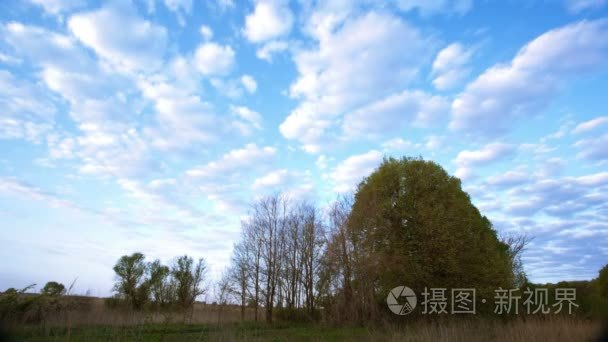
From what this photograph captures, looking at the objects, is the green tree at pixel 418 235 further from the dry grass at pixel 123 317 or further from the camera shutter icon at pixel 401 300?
the dry grass at pixel 123 317

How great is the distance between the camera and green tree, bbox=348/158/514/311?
2316 cm

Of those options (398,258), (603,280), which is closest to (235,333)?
(398,258)

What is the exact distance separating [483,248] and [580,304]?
7325mm

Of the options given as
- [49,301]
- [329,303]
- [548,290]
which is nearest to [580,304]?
[548,290]

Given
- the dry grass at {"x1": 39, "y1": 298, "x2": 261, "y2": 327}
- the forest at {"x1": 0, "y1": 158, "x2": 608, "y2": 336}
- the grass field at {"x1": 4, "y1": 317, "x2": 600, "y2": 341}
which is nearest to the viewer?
the grass field at {"x1": 4, "y1": 317, "x2": 600, "y2": 341}

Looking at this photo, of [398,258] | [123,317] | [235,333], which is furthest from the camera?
[398,258]

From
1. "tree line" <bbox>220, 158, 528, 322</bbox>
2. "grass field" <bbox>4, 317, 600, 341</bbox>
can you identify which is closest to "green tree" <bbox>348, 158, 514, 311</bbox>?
"tree line" <bbox>220, 158, 528, 322</bbox>

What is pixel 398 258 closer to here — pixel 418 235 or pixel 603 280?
pixel 418 235

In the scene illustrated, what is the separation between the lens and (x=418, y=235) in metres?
24.0

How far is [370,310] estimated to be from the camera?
75.7 feet

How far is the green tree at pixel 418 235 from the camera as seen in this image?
2316 cm

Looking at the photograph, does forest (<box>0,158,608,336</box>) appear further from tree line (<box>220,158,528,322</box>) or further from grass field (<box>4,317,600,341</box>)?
grass field (<box>4,317,600,341</box>)

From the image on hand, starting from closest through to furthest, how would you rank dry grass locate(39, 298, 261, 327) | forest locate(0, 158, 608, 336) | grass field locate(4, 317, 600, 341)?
grass field locate(4, 317, 600, 341), dry grass locate(39, 298, 261, 327), forest locate(0, 158, 608, 336)

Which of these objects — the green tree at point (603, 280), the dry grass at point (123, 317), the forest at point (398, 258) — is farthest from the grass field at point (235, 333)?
the green tree at point (603, 280)
